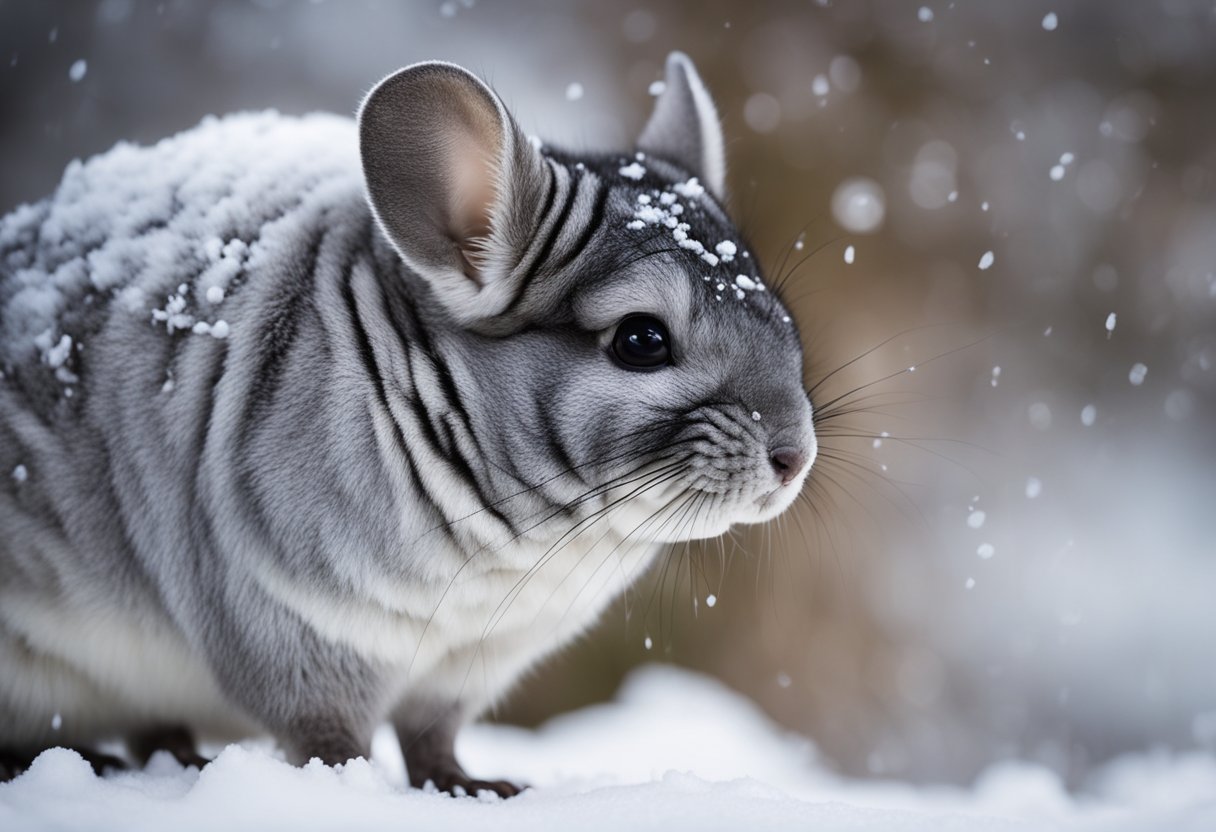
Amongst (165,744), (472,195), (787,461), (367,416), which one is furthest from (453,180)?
(165,744)

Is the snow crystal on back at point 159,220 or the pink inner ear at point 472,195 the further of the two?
the snow crystal on back at point 159,220

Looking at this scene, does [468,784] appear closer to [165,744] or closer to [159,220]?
[165,744]

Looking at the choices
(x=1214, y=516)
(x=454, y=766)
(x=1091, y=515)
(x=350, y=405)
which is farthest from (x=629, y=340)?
(x=1214, y=516)

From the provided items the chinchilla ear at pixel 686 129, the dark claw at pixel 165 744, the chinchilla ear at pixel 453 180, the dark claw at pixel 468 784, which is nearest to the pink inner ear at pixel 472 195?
the chinchilla ear at pixel 453 180

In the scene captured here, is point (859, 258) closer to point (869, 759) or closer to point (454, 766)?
point (869, 759)

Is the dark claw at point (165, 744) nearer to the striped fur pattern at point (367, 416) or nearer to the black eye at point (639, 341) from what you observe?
the striped fur pattern at point (367, 416)

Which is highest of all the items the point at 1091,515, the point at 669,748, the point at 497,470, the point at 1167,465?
the point at 1167,465

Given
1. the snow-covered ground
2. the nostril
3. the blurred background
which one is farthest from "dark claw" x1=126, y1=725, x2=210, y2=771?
the blurred background
